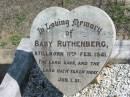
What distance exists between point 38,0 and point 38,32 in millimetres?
2576

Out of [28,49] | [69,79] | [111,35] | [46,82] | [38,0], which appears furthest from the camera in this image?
[38,0]

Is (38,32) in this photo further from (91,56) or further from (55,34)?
(91,56)

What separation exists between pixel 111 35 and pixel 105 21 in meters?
0.12

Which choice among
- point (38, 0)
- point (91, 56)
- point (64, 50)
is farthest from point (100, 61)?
point (38, 0)

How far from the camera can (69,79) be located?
158 inches

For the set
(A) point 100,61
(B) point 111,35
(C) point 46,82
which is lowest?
(C) point 46,82

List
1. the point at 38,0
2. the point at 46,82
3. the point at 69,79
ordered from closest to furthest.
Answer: the point at 69,79
the point at 46,82
the point at 38,0

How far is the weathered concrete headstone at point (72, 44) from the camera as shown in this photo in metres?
3.76

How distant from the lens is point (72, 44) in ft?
12.7

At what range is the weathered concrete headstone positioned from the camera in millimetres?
3760

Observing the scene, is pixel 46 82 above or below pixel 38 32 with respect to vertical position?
below

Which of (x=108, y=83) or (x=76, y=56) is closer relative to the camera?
(x=76, y=56)

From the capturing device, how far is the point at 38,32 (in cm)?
394

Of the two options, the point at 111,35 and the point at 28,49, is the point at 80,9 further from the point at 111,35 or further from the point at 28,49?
the point at 28,49
